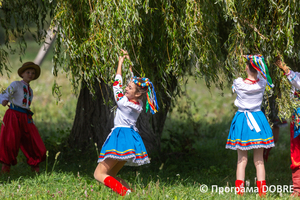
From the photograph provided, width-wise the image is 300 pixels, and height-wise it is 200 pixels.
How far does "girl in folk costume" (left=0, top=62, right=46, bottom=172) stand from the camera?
223 inches

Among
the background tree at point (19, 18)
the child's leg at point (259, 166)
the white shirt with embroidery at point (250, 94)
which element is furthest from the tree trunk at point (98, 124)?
the child's leg at point (259, 166)

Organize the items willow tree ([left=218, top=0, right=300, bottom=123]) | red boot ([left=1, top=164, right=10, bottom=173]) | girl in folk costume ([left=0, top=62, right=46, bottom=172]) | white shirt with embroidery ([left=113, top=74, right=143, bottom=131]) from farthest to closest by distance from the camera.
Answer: red boot ([left=1, top=164, right=10, bottom=173]), girl in folk costume ([left=0, top=62, right=46, bottom=172]), willow tree ([left=218, top=0, right=300, bottom=123]), white shirt with embroidery ([left=113, top=74, right=143, bottom=131])

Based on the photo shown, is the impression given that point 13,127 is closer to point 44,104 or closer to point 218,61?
point 218,61

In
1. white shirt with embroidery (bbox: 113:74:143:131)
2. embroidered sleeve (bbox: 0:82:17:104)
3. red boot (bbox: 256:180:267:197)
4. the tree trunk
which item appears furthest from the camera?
the tree trunk

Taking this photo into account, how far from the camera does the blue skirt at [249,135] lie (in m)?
4.55

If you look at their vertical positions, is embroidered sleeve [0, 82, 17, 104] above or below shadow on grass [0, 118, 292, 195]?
above

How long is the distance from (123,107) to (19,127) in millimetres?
2267

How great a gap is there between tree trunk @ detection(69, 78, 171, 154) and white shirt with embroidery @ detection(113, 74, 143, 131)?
7.57ft

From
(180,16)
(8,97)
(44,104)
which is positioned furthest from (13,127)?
(44,104)

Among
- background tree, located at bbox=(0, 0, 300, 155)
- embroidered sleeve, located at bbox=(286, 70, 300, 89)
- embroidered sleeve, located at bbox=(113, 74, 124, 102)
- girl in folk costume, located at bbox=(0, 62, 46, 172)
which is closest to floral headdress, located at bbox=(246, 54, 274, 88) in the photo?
background tree, located at bbox=(0, 0, 300, 155)

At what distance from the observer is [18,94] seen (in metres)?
5.64

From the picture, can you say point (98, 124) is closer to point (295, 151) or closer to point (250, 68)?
point (250, 68)

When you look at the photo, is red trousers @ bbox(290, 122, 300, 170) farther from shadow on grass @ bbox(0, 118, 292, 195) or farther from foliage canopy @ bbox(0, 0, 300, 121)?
shadow on grass @ bbox(0, 118, 292, 195)

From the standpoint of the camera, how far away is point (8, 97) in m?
5.54
